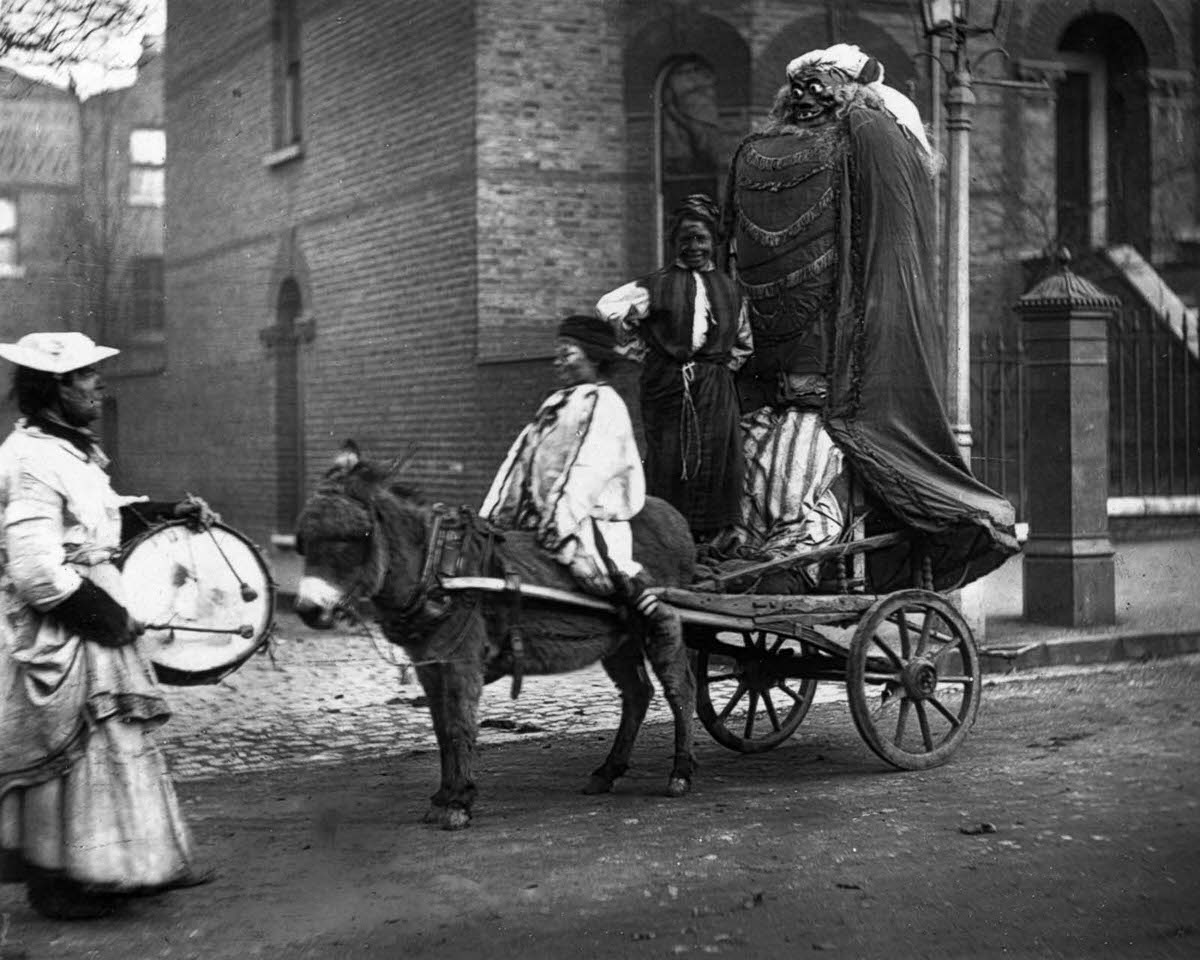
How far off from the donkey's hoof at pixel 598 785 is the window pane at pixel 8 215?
13.7m

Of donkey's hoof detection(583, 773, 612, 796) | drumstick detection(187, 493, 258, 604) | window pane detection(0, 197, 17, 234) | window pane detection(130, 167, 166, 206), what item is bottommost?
donkey's hoof detection(583, 773, 612, 796)

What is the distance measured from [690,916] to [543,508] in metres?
2.10

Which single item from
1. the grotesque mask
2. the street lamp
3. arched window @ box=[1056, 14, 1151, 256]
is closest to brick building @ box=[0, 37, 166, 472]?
the street lamp

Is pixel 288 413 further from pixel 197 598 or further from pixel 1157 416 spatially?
pixel 1157 416

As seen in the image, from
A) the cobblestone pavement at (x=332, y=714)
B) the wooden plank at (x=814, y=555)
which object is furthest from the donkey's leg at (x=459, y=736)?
the wooden plank at (x=814, y=555)

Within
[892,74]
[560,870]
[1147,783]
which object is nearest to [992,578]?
[892,74]

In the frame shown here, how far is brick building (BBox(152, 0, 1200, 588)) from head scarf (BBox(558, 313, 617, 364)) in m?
6.04

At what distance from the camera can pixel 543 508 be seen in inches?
261

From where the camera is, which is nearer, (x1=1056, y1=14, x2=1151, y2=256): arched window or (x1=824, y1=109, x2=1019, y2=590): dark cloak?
(x1=824, y1=109, x2=1019, y2=590): dark cloak

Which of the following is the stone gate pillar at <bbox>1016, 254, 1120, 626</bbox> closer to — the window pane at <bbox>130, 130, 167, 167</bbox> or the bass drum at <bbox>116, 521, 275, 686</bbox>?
the bass drum at <bbox>116, 521, 275, 686</bbox>

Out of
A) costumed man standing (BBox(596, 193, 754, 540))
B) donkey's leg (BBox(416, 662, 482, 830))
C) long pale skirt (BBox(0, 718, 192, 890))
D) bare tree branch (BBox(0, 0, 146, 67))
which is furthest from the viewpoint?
bare tree branch (BBox(0, 0, 146, 67))

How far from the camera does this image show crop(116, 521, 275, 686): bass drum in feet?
29.6

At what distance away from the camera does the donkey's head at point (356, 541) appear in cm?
584

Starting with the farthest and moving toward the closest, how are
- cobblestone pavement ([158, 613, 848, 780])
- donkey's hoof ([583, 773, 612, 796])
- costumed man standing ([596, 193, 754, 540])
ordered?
cobblestone pavement ([158, 613, 848, 780]) → costumed man standing ([596, 193, 754, 540]) → donkey's hoof ([583, 773, 612, 796])
